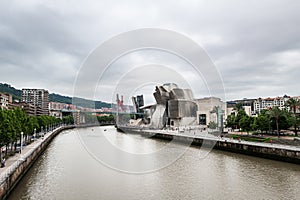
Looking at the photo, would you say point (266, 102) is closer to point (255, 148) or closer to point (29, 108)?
point (255, 148)

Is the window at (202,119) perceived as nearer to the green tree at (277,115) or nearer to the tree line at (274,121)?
the tree line at (274,121)

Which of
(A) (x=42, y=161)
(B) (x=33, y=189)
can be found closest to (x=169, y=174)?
(B) (x=33, y=189)

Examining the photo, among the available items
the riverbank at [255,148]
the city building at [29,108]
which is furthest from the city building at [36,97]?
the riverbank at [255,148]

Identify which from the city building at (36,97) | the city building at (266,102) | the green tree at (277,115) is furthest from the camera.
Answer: the city building at (36,97)

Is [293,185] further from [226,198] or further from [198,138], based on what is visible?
[198,138]

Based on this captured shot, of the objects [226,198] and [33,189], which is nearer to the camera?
[226,198]

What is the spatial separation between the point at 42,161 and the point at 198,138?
1335 centimetres

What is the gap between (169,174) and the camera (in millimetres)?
11023

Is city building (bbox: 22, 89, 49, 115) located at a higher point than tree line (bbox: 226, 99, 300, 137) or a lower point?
higher

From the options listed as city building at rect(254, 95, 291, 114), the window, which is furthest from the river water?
city building at rect(254, 95, 291, 114)

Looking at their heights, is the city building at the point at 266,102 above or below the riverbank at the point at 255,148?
above

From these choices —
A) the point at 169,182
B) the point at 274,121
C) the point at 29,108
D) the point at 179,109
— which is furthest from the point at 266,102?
the point at 169,182

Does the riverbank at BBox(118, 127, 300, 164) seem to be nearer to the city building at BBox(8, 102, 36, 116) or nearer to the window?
the window

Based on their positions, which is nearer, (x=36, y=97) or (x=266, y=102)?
(x=266, y=102)
